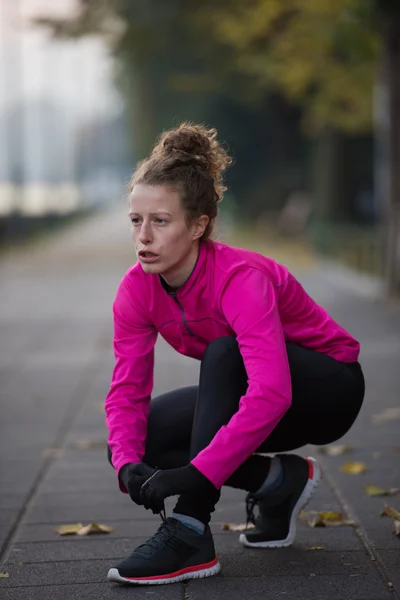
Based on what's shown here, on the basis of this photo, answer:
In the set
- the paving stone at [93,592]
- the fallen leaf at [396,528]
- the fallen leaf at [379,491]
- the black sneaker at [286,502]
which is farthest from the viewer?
the fallen leaf at [379,491]

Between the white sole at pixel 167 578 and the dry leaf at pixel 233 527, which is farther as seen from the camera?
the dry leaf at pixel 233 527

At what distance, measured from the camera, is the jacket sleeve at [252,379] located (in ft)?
10.2

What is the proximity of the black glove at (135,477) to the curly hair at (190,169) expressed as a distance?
0.74m

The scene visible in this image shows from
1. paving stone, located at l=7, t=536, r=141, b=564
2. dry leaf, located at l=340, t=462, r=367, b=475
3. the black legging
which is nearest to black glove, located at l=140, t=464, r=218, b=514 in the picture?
the black legging

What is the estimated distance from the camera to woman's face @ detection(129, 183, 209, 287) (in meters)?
3.28

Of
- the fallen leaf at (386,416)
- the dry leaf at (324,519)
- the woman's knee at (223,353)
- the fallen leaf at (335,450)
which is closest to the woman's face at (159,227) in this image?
the woman's knee at (223,353)

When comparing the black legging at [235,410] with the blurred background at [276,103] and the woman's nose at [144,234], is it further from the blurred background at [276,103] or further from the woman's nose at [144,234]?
the blurred background at [276,103]

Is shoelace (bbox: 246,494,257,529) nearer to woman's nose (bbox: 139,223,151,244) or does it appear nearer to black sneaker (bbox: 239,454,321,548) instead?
black sneaker (bbox: 239,454,321,548)

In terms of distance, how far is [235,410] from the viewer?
3.25m

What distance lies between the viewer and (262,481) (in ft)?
11.7

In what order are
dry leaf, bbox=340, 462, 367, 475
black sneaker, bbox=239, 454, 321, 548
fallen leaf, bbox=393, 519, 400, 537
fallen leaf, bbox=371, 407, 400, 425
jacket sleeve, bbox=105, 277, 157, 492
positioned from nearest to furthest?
jacket sleeve, bbox=105, 277, 157, 492
black sneaker, bbox=239, 454, 321, 548
fallen leaf, bbox=393, 519, 400, 537
dry leaf, bbox=340, 462, 367, 475
fallen leaf, bbox=371, 407, 400, 425

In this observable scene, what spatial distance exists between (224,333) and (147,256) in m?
0.34

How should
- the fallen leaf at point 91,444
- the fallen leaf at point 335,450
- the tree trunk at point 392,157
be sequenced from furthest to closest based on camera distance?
the tree trunk at point 392,157
the fallen leaf at point 91,444
the fallen leaf at point 335,450

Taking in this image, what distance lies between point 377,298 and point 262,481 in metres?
9.62
